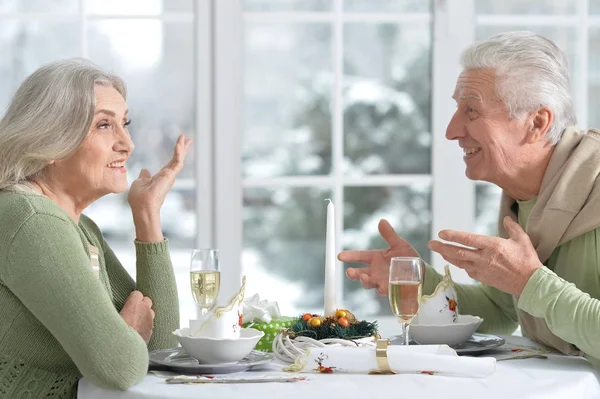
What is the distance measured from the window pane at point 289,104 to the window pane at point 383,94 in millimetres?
122

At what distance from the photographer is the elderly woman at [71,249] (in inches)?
74.5

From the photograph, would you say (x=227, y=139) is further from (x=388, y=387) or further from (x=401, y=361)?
(x=388, y=387)

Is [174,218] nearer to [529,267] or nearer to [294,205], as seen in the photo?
[294,205]

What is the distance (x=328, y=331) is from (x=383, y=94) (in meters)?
2.78

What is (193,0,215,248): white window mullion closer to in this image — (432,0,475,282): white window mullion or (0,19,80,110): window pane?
(432,0,475,282): white window mullion

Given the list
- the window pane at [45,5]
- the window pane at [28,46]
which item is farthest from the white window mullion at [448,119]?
the window pane at [45,5]

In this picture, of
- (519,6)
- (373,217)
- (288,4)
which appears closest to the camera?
(373,217)

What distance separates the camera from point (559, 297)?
2.13 metres

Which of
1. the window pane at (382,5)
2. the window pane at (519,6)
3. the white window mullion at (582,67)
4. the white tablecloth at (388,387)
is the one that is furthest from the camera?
the window pane at (519,6)

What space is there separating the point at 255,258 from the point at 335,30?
151 cm

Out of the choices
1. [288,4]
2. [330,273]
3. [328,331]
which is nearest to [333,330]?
[328,331]

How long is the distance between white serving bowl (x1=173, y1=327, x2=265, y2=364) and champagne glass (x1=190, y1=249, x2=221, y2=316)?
7.3 inches

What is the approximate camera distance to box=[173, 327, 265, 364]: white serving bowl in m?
1.95

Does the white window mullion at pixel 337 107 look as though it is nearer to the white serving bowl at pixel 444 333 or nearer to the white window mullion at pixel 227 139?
the white window mullion at pixel 227 139
